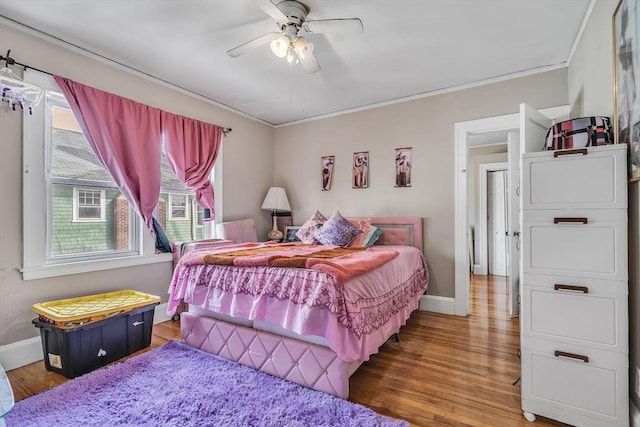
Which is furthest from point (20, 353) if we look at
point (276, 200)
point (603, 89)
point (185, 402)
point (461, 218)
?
point (603, 89)

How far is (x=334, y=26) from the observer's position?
1992 mm

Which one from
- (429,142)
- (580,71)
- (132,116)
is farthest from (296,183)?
(580,71)

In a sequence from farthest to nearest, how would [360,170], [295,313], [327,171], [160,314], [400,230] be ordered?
[327,171]
[360,170]
[400,230]
[160,314]
[295,313]

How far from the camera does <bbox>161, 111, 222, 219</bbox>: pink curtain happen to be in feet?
10.7

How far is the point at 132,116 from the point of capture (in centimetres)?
287

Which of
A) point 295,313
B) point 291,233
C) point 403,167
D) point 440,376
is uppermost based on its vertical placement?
point 403,167

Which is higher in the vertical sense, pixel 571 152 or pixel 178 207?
pixel 571 152

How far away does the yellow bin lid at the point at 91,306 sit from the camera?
2.07 metres

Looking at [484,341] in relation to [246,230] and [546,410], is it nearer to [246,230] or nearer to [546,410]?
[546,410]

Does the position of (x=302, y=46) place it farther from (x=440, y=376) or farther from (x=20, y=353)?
(x=20, y=353)

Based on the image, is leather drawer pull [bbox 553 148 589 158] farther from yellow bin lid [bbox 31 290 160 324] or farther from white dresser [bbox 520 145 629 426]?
yellow bin lid [bbox 31 290 160 324]

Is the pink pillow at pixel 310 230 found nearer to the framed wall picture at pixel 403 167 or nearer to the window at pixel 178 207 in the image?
the framed wall picture at pixel 403 167

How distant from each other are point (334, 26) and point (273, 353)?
2236 millimetres

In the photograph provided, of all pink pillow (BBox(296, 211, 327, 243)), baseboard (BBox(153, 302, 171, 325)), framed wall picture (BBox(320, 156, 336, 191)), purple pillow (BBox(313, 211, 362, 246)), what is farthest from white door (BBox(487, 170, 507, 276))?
baseboard (BBox(153, 302, 171, 325))
